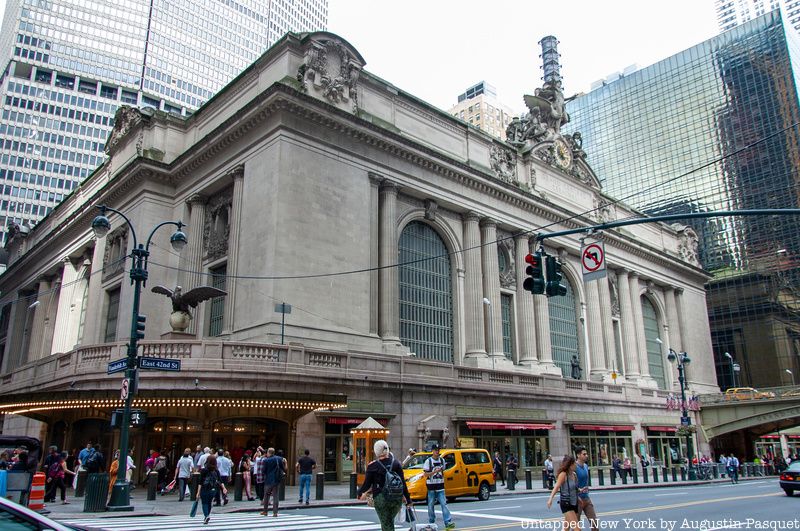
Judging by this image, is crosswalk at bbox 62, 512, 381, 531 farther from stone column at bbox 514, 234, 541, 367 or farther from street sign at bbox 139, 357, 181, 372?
stone column at bbox 514, 234, 541, 367

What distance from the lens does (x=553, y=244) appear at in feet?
171

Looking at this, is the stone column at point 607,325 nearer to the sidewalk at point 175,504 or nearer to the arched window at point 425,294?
the arched window at point 425,294

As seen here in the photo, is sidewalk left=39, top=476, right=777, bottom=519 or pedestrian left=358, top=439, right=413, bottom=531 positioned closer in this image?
pedestrian left=358, top=439, right=413, bottom=531

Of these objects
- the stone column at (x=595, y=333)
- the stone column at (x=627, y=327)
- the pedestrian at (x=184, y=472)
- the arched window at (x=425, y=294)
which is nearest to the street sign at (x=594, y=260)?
the pedestrian at (x=184, y=472)

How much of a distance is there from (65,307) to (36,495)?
41.4 metres

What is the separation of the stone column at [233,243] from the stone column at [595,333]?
99.4ft

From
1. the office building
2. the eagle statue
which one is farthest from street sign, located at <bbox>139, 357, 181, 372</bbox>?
the office building

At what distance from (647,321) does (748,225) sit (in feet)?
129

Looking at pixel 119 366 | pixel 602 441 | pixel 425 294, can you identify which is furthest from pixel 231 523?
pixel 602 441

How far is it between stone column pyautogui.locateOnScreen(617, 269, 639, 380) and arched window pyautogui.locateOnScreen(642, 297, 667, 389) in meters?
4.36

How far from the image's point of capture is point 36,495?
15523mm

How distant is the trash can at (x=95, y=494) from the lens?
686 inches

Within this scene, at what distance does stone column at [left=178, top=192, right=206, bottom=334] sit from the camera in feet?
129

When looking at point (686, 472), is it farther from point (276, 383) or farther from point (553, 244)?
point (276, 383)
